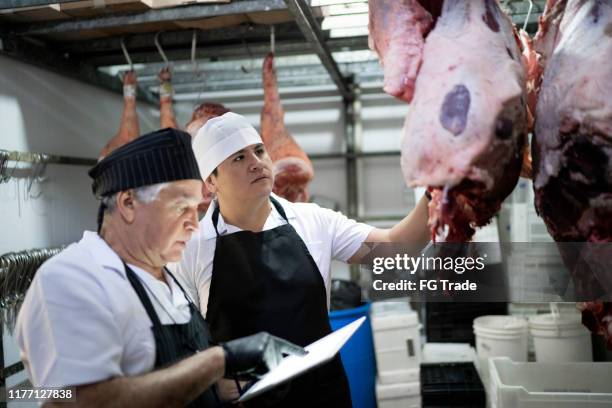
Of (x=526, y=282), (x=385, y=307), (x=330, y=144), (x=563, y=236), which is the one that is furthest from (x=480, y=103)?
(x=330, y=144)

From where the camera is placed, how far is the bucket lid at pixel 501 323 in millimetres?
2978

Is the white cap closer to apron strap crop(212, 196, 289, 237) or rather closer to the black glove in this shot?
apron strap crop(212, 196, 289, 237)

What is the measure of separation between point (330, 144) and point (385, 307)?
1.38 metres

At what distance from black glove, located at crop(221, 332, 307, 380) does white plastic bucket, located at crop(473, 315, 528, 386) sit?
2.12m

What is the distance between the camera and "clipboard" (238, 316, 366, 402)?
1022 mm

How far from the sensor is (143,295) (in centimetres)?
105

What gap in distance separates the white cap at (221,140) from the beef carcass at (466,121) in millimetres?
717

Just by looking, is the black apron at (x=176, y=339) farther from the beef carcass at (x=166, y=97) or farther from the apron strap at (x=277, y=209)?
the beef carcass at (x=166, y=97)

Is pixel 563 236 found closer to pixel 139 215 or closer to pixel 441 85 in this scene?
pixel 441 85

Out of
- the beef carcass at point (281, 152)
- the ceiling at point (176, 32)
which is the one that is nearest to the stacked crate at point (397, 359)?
the beef carcass at point (281, 152)

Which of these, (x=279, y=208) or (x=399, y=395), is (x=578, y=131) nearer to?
(x=279, y=208)

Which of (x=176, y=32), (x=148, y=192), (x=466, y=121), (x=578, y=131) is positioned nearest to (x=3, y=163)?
(x=176, y=32)

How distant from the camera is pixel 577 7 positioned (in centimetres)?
103

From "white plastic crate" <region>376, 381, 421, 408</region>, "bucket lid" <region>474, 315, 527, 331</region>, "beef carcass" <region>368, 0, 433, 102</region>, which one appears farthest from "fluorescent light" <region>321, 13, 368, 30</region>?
"white plastic crate" <region>376, 381, 421, 408</region>
